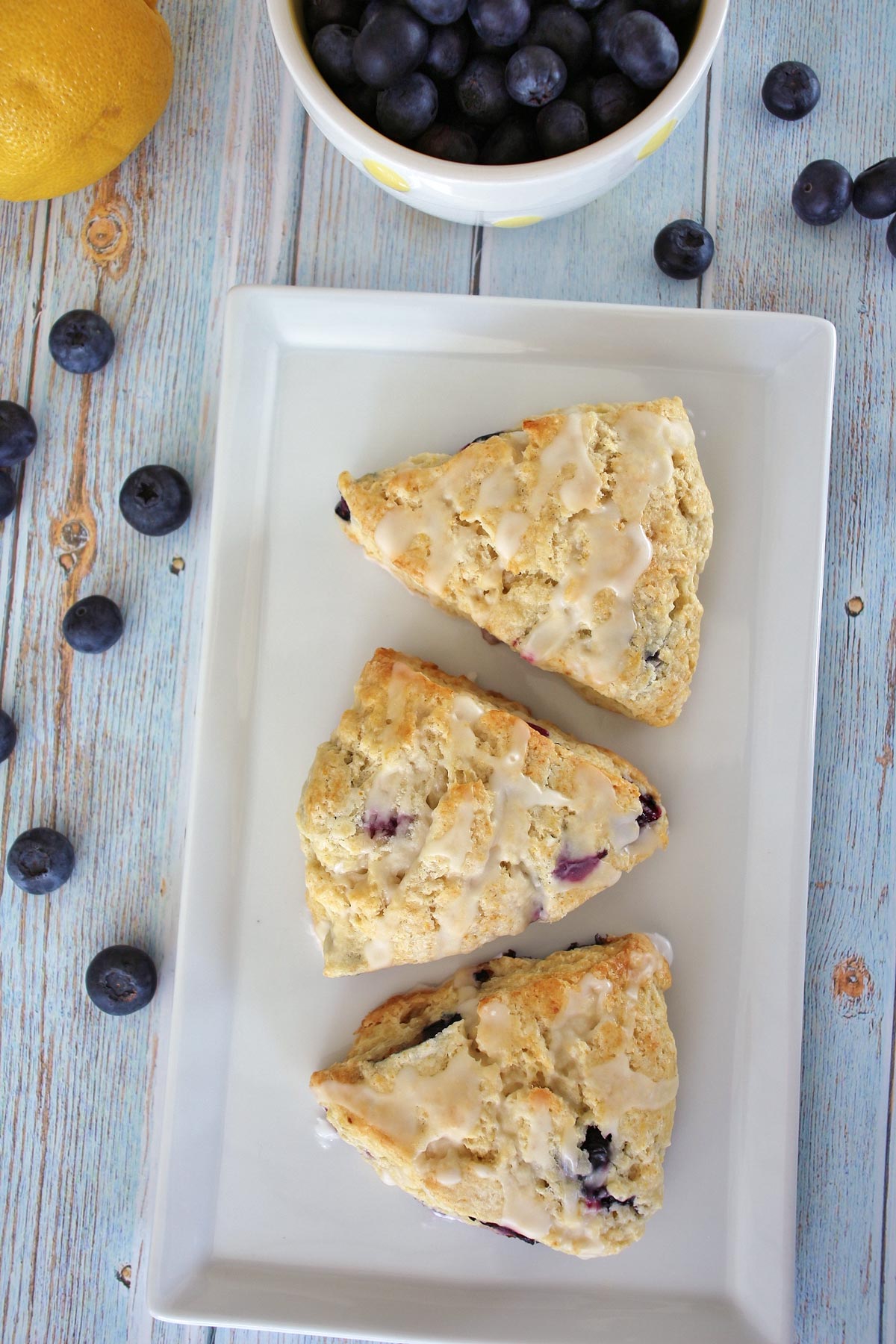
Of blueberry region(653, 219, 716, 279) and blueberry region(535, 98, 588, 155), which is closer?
blueberry region(535, 98, 588, 155)

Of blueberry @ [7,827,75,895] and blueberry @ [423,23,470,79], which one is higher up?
blueberry @ [423,23,470,79]

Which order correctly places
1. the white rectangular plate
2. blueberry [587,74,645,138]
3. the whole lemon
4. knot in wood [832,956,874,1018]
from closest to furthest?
blueberry [587,74,645,138] < the whole lemon < the white rectangular plate < knot in wood [832,956,874,1018]

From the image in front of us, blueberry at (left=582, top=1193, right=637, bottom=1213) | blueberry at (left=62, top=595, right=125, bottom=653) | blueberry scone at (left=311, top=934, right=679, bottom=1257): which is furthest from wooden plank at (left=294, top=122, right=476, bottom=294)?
blueberry at (left=582, top=1193, right=637, bottom=1213)

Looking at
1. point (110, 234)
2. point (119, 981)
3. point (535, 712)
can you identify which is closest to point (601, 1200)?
point (535, 712)

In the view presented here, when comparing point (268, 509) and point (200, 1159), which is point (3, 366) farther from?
point (200, 1159)

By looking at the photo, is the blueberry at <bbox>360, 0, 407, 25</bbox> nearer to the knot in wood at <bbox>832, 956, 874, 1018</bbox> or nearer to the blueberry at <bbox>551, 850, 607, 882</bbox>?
the blueberry at <bbox>551, 850, 607, 882</bbox>

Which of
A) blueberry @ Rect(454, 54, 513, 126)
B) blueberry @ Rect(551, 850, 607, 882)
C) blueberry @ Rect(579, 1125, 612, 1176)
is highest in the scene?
blueberry @ Rect(454, 54, 513, 126)

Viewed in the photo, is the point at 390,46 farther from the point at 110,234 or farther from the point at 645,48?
the point at 110,234

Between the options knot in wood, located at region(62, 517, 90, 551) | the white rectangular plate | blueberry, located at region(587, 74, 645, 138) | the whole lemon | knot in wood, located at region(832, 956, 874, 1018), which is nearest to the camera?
blueberry, located at region(587, 74, 645, 138)
